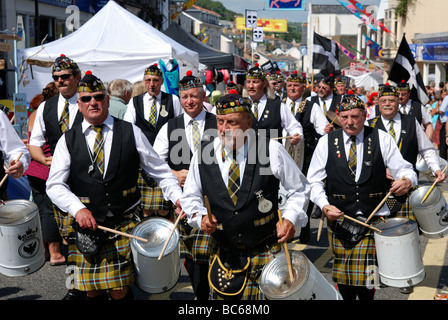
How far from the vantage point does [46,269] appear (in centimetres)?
637

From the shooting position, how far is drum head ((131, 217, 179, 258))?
3.83m

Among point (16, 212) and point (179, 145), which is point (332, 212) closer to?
point (179, 145)

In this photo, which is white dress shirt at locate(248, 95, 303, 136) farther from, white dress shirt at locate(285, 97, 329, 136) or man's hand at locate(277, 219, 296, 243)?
man's hand at locate(277, 219, 296, 243)

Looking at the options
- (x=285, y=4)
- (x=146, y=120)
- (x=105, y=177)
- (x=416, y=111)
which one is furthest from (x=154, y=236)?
(x=285, y=4)

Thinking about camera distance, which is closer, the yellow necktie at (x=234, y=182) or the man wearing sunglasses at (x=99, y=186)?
the yellow necktie at (x=234, y=182)

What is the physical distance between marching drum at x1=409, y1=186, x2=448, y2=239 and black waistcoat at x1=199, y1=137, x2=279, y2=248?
5.81 ft

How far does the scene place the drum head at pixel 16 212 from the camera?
4270mm

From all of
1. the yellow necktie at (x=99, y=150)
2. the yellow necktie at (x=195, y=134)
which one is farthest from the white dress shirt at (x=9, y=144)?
the yellow necktie at (x=195, y=134)

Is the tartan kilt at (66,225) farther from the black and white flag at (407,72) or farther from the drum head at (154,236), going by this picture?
the black and white flag at (407,72)

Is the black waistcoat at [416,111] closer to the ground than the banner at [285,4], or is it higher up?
closer to the ground

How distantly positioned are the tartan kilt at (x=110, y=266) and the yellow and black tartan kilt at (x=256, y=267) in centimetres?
78

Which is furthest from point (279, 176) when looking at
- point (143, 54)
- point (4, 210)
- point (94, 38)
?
point (94, 38)

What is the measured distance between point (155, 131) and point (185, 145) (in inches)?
51.4

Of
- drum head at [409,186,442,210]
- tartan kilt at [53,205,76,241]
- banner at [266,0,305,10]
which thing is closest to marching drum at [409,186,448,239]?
drum head at [409,186,442,210]
